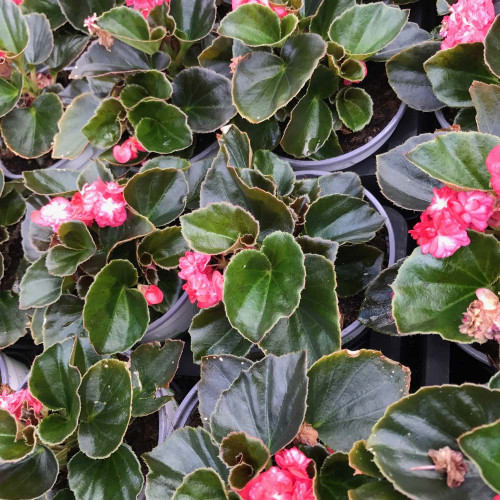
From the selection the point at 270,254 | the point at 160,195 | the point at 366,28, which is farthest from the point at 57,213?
the point at 366,28

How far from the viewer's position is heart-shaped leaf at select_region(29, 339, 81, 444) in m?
0.73

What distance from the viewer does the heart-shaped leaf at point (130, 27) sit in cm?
98

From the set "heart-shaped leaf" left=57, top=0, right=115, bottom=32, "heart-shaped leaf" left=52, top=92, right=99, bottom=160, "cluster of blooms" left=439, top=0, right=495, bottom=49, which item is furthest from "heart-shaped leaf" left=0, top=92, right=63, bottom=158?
"cluster of blooms" left=439, top=0, right=495, bottom=49

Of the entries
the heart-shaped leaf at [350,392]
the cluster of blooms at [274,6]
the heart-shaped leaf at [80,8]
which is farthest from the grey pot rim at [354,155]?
the heart-shaped leaf at [80,8]

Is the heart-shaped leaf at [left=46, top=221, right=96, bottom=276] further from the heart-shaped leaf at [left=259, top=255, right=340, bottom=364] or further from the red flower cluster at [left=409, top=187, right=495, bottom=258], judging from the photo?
the red flower cluster at [left=409, top=187, right=495, bottom=258]

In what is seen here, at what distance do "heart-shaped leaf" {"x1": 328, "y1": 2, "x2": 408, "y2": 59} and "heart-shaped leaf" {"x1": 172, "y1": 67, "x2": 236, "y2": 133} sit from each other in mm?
229

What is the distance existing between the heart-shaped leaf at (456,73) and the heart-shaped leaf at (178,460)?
65cm

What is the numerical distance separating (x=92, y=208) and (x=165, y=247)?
13 centimetres

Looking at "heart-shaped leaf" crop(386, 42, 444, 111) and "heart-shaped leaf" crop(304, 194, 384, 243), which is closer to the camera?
"heart-shaped leaf" crop(304, 194, 384, 243)

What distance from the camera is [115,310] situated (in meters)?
0.83

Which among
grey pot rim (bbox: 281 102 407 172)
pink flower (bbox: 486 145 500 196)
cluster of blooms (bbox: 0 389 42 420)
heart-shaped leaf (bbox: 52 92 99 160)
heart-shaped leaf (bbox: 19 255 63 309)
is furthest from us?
heart-shaped leaf (bbox: 52 92 99 160)

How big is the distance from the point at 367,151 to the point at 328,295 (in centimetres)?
41

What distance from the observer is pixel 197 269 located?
2.46 ft

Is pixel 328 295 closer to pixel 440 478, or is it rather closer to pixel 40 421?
pixel 440 478
